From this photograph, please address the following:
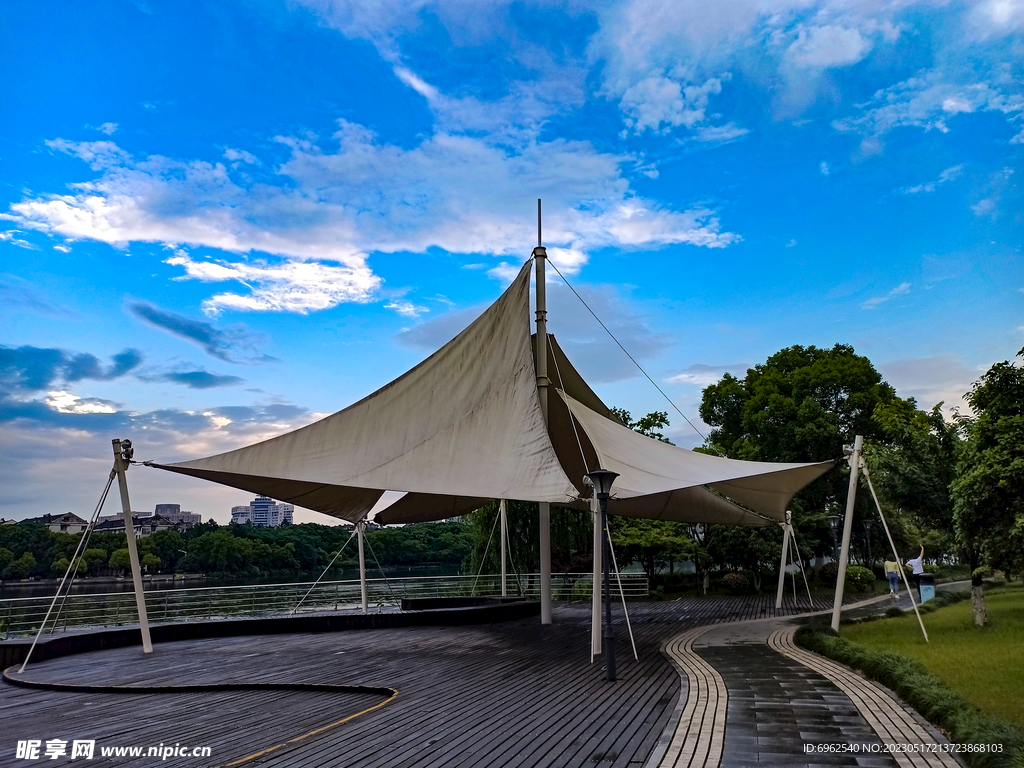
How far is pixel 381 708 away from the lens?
6.29 m

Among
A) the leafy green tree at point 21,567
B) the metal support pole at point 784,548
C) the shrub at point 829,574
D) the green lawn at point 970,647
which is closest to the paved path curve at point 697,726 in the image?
the green lawn at point 970,647

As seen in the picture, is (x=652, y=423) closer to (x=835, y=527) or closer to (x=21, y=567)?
(x=835, y=527)

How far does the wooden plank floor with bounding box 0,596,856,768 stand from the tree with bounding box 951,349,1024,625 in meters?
4.93

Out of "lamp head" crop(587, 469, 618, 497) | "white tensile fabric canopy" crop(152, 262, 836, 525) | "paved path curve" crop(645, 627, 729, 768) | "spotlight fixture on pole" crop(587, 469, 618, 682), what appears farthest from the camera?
"white tensile fabric canopy" crop(152, 262, 836, 525)

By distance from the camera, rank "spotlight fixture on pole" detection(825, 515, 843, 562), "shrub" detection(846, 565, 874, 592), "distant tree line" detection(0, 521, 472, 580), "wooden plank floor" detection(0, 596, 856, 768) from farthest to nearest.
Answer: "distant tree line" detection(0, 521, 472, 580) → "spotlight fixture on pole" detection(825, 515, 843, 562) → "shrub" detection(846, 565, 874, 592) → "wooden plank floor" detection(0, 596, 856, 768)

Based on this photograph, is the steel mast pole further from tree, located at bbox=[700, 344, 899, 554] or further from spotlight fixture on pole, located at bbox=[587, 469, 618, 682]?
tree, located at bbox=[700, 344, 899, 554]

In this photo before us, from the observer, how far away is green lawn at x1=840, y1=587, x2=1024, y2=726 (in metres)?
6.46

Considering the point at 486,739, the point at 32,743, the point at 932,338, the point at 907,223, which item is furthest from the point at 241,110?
the point at 932,338

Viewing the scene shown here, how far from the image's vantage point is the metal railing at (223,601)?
1180 cm

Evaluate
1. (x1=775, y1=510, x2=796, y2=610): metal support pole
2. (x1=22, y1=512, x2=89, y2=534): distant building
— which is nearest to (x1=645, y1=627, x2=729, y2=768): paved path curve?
(x1=775, y1=510, x2=796, y2=610): metal support pole

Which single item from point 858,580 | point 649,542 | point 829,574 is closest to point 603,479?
point 649,542

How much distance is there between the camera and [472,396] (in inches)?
463

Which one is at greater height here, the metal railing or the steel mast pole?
the steel mast pole

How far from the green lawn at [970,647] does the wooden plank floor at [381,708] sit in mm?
2899
